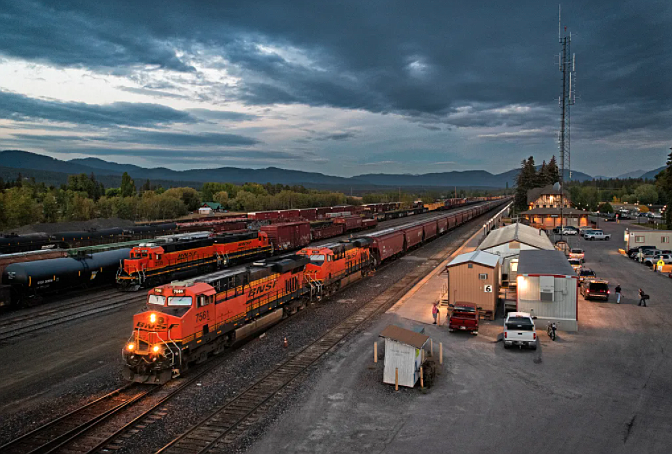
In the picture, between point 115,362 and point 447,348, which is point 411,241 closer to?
point 447,348

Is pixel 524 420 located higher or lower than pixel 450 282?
lower

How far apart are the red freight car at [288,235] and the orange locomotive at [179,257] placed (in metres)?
2.76

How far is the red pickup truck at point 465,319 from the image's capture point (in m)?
22.1

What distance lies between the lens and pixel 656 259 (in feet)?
138

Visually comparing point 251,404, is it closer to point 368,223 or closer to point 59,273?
point 59,273

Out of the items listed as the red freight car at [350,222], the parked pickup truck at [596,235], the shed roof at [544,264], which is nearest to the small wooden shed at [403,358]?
the shed roof at [544,264]

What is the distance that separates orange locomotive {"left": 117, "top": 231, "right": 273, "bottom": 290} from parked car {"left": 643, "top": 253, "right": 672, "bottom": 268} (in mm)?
39521

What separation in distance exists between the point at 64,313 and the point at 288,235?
92.5 ft

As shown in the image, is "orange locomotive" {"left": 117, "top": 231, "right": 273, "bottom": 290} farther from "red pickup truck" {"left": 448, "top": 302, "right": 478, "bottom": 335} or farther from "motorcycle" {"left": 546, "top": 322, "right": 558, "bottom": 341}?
"motorcycle" {"left": 546, "top": 322, "right": 558, "bottom": 341}

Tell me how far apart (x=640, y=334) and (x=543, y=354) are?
6.83 meters

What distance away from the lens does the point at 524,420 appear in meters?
13.4

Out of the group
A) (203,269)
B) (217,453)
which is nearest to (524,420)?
(217,453)

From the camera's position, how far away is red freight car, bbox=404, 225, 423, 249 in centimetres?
5163

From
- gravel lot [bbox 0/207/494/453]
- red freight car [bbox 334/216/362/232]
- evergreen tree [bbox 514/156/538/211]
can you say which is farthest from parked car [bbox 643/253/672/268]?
evergreen tree [bbox 514/156/538/211]
